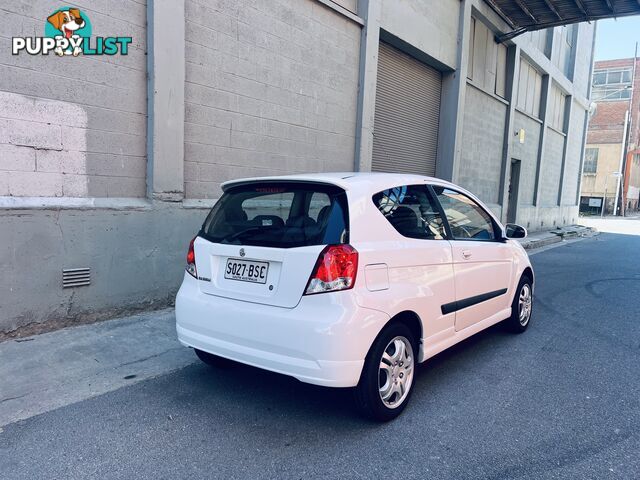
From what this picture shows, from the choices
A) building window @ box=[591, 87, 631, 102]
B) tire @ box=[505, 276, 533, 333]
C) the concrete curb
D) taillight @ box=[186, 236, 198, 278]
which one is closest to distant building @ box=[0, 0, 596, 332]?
taillight @ box=[186, 236, 198, 278]

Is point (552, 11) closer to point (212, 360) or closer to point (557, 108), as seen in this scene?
point (557, 108)

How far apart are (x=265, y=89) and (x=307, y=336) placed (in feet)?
16.3

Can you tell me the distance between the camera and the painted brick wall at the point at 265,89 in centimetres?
627

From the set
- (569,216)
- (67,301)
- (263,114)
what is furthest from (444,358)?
(569,216)

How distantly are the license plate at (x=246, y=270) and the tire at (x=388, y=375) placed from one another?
34.5 inches

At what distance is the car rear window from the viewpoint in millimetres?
3260

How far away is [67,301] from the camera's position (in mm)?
5086

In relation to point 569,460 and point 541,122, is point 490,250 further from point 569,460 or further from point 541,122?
point 541,122

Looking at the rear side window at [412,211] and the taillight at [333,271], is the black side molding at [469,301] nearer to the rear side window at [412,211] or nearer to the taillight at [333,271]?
the rear side window at [412,211]

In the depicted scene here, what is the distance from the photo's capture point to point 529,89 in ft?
60.2

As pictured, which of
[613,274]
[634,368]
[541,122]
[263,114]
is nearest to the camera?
[634,368]

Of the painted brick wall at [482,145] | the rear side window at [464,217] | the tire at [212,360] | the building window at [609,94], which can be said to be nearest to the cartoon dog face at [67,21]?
the tire at [212,360]

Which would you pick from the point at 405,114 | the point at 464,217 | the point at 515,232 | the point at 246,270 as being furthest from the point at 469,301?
the point at 405,114

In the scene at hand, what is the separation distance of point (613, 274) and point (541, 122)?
1134cm
